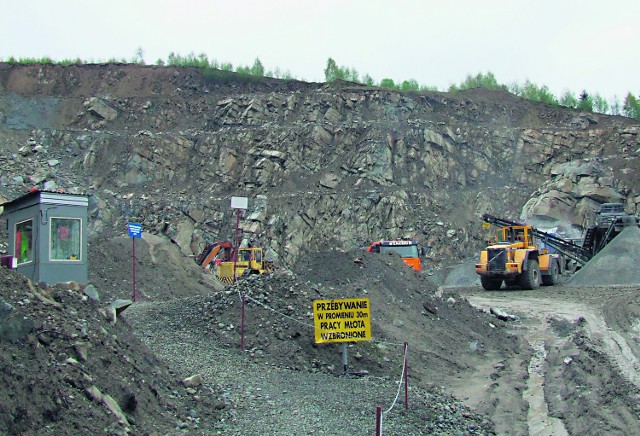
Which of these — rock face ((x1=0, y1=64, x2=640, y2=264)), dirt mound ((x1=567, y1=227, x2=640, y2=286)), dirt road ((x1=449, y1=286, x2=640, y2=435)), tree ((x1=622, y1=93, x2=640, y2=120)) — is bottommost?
dirt road ((x1=449, y1=286, x2=640, y2=435))

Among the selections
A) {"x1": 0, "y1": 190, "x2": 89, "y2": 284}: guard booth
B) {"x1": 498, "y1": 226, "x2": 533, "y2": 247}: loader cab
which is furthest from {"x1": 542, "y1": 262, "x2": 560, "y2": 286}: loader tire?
{"x1": 0, "y1": 190, "x2": 89, "y2": 284}: guard booth

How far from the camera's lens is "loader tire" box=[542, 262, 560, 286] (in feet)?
100

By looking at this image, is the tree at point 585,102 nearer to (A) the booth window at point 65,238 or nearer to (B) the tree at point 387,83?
(B) the tree at point 387,83

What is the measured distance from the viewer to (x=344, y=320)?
11227 millimetres

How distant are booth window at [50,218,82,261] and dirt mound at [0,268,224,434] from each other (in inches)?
172

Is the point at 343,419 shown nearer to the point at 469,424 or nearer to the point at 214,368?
the point at 469,424

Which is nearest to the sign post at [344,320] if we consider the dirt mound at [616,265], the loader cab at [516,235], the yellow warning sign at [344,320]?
the yellow warning sign at [344,320]

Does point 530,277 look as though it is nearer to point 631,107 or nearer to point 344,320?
point 344,320

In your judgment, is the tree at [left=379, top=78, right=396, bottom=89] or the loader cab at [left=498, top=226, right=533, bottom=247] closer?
the loader cab at [left=498, top=226, right=533, bottom=247]

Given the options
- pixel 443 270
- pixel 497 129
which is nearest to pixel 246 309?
pixel 443 270

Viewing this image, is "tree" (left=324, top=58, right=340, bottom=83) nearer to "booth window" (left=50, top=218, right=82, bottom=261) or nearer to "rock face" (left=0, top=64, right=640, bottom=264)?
A: "rock face" (left=0, top=64, right=640, bottom=264)

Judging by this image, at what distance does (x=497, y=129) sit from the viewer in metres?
50.9

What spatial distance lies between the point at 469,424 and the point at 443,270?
2842cm

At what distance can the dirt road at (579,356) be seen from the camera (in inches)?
390
